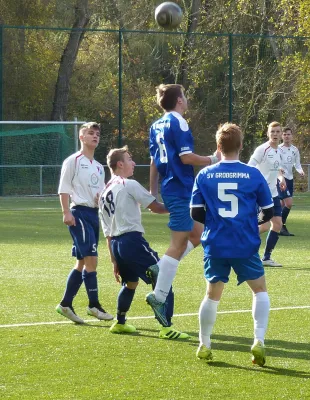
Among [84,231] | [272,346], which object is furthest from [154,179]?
[272,346]

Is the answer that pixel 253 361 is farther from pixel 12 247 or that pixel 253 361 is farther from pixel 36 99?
pixel 36 99

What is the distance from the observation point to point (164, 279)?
7.40 meters

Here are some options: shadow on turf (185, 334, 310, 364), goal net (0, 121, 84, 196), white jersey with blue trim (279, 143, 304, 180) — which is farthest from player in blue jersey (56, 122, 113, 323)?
goal net (0, 121, 84, 196)

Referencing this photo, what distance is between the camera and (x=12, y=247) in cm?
1416

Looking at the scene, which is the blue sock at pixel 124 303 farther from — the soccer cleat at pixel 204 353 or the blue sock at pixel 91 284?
the soccer cleat at pixel 204 353

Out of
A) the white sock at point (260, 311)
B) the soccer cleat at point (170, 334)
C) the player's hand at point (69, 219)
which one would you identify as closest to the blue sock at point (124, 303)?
the soccer cleat at point (170, 334)

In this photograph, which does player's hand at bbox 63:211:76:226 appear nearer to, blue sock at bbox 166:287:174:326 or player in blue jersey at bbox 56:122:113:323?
player in blue jersey at bbox 56:122:113:323

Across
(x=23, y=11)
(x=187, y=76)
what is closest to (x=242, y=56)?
(x=187, y=76)

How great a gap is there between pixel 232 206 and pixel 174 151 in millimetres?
1469

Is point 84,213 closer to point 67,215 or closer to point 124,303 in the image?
point 67,215

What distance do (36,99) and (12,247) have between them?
705 inches

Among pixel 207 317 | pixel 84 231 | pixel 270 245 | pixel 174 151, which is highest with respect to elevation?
pixel 174 151

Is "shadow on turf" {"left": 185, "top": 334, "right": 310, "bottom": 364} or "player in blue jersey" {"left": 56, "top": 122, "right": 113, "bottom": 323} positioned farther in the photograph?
"player in blue jersey" {"left": 56, "top": 122, "right": 113, "bottom": 323}

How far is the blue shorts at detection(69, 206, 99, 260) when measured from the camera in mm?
8031
